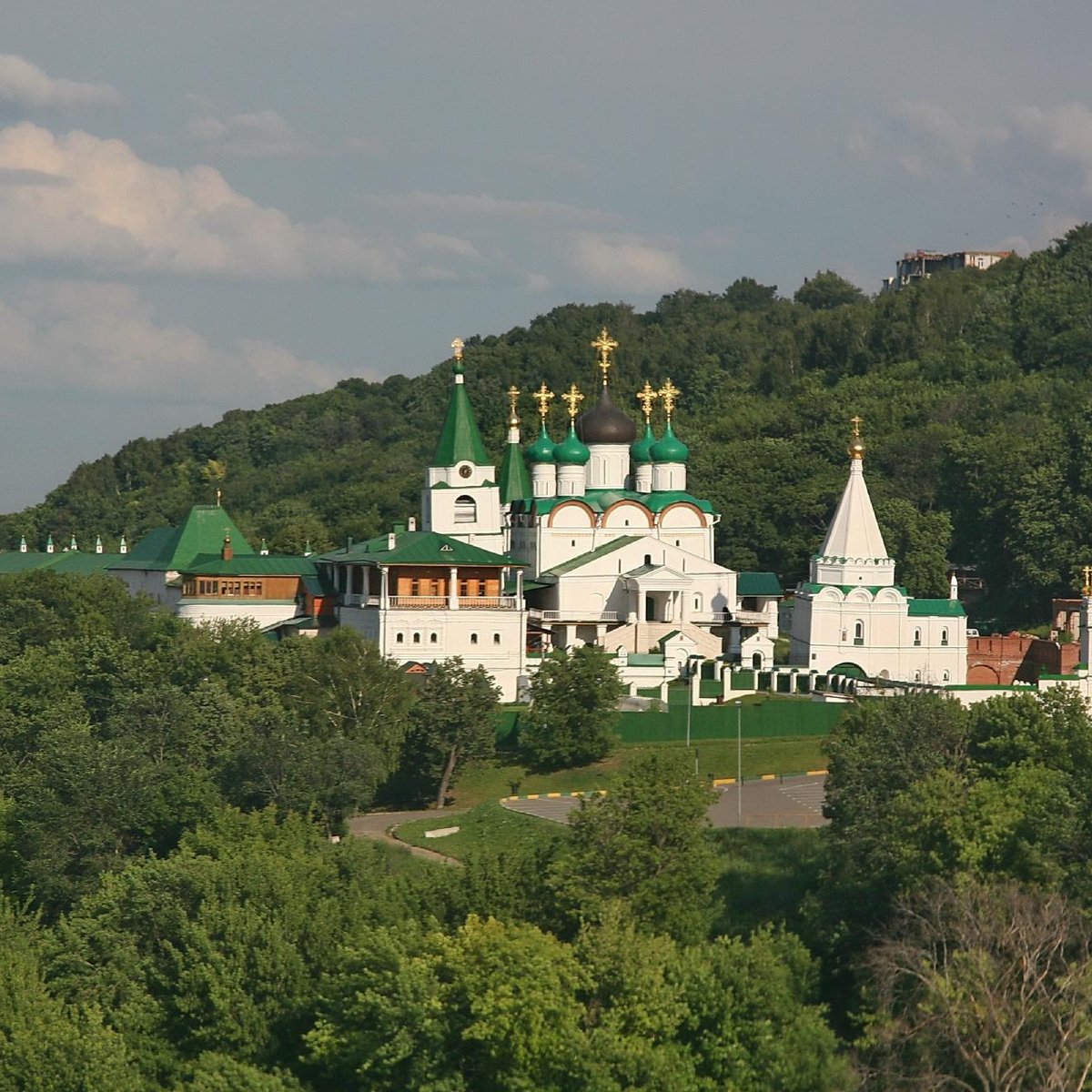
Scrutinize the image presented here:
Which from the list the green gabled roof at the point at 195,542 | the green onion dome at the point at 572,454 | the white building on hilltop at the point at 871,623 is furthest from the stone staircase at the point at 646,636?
the green gabled roof at the point at 195,542

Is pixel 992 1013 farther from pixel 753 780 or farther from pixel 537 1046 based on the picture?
pixel 753 780

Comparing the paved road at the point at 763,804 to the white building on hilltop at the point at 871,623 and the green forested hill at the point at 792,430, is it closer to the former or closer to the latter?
the white building on hilltop at the point at 871,623

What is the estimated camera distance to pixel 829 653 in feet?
156

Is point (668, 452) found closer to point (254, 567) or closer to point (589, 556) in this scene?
point (589, 556)

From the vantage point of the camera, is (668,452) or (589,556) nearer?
(589,556)

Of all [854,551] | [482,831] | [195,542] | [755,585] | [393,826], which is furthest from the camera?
[195,542]

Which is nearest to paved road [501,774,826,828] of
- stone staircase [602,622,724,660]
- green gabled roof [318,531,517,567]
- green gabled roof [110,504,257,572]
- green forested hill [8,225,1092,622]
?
stone staircase [602,622,724,660]

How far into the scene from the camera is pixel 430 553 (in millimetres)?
48031

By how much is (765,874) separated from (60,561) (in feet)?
107

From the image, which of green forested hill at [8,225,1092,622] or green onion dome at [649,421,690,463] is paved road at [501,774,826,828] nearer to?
green onion dome at [649,421,690,463]

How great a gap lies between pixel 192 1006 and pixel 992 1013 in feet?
29.1

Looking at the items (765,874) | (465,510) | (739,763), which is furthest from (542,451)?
(765,874)

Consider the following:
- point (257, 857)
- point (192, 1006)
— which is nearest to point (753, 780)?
point (257, 857)

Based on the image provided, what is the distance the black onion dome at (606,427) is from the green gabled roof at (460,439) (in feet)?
8.31
